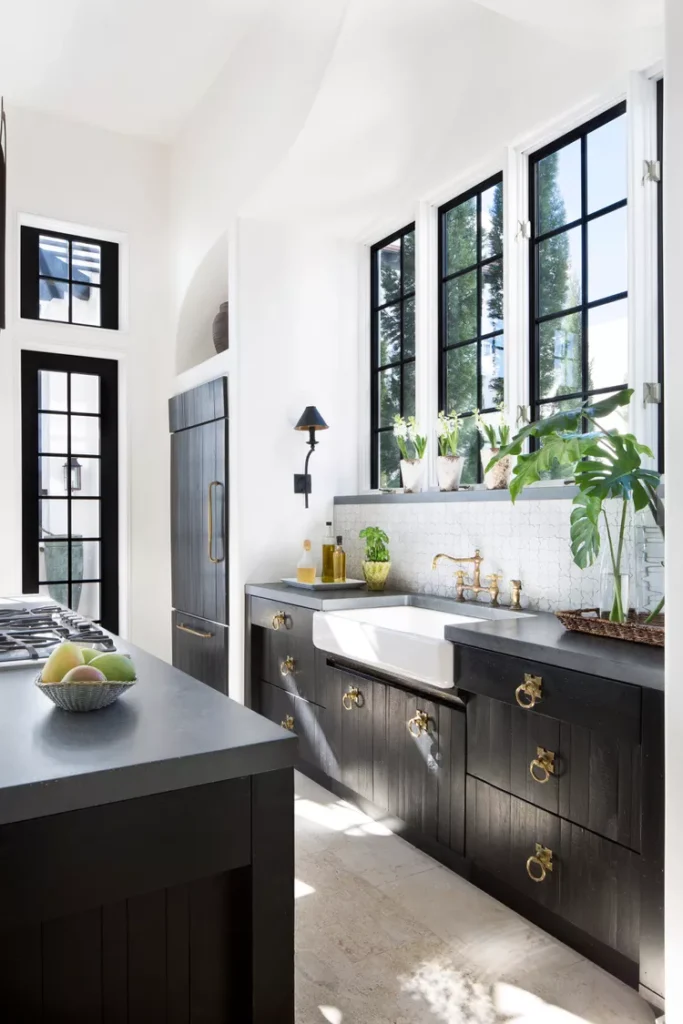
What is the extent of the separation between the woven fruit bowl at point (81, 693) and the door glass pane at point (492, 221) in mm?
2949

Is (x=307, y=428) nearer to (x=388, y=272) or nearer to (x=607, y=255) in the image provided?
(x=388, y=272)

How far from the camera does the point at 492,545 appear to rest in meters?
3.30

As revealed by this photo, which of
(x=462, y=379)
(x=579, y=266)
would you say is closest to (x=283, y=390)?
(x=462, y=379)

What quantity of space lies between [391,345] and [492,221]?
3.12ft

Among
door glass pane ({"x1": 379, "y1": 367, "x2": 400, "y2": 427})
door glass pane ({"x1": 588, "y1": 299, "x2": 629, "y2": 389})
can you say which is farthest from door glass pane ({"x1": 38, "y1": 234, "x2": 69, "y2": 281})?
door glass pane ({"x1": 588, "y1": 299, "x2": 629, "y2": 389})

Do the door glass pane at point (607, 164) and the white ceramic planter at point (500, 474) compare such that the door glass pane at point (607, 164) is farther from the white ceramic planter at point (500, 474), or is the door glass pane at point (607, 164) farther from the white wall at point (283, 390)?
the white wall at point (283, 390)

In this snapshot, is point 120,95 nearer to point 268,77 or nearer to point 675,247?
point 268,77

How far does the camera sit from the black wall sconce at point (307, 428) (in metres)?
4.11

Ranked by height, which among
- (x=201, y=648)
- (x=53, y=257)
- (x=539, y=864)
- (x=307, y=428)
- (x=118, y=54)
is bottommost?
(x=539, y=864)

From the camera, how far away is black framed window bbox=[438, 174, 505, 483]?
11.9 feet

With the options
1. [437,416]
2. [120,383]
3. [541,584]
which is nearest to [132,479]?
[120,383]

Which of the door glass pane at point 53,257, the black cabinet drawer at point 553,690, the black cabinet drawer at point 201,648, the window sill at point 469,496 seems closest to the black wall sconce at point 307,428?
the window sill at point 469,496

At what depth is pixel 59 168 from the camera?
15.7ft

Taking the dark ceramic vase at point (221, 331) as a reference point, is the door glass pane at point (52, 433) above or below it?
below
